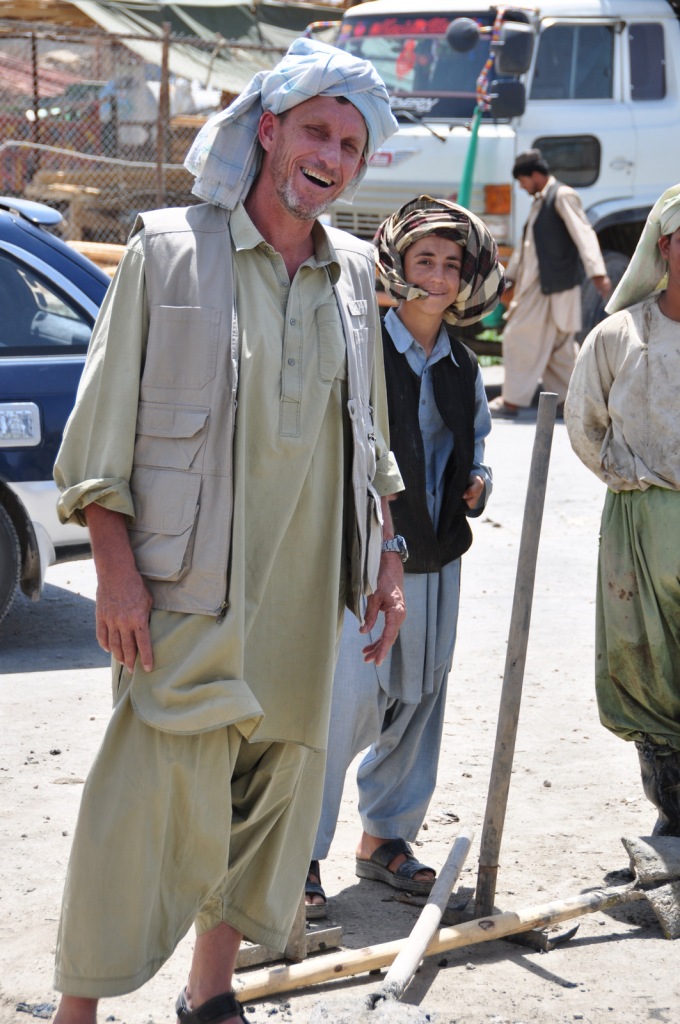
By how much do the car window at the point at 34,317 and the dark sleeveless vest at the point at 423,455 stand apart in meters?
2.33

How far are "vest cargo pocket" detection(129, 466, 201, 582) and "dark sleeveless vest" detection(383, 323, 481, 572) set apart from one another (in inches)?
45.9

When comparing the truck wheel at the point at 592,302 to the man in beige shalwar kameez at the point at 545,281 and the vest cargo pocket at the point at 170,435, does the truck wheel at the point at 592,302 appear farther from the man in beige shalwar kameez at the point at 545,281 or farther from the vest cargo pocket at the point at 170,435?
the vest cargo pocket at the point at 170,435

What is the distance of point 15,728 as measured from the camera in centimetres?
484

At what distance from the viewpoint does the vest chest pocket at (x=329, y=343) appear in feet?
8.82

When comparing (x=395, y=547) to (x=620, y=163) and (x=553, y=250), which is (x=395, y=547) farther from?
(x=620, y=163)

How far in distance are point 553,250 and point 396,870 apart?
7479mm

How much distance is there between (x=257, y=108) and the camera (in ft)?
8.78

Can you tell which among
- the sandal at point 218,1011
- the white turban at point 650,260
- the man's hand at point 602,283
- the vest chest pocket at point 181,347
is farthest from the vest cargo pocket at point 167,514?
the man's hand at point 602,283

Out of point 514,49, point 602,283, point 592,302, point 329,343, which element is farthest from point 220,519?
point 592,302

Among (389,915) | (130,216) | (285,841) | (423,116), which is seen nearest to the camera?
(285,841)

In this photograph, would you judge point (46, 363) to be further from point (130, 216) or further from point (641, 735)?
point (130, 216)

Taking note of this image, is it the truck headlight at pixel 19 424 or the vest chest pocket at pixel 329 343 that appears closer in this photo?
the vest chest pocket at pixel 329 343

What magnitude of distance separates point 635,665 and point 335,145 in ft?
6.12

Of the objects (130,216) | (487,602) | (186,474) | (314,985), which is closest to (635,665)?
(314,985)
